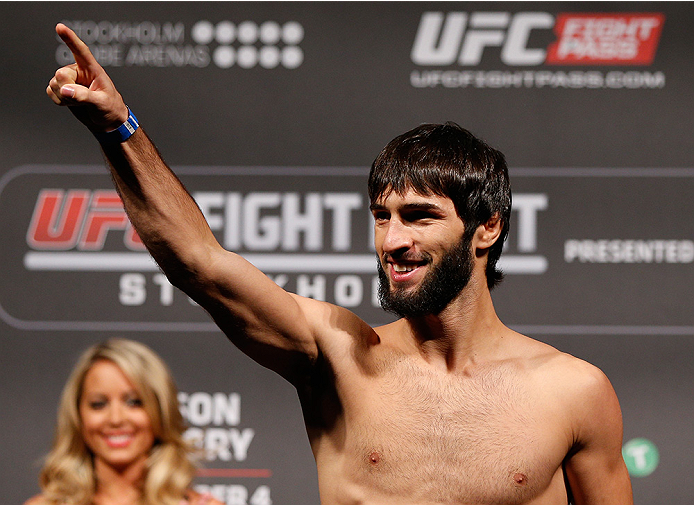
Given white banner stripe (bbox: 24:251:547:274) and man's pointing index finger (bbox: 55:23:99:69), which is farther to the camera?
white banner stripe (bbox: 24:251:547:274)

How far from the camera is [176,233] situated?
1.47m

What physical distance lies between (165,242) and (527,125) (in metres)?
2.07

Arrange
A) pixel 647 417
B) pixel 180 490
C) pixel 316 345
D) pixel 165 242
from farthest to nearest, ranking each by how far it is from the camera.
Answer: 1. pixel 647 417
2. pixel 180 490
3. pixel 316 345
4. pixel 165 242

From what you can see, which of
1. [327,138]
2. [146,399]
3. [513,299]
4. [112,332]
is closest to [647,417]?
[513,299]

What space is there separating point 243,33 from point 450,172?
5.81 feet

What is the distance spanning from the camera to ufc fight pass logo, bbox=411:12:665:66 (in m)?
3.20

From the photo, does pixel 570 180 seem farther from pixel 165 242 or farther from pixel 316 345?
pixel 165 242

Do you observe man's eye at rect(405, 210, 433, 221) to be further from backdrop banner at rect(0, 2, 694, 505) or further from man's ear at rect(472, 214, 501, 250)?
backdrop banner at rect(0, 2, 694, 505)

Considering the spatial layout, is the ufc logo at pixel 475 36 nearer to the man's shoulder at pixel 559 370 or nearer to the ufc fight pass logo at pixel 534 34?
the ufc fight pass logo at pixel 534 34

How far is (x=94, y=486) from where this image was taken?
244cm

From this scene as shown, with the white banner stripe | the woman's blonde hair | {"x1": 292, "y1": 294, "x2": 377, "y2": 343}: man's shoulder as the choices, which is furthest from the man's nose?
the white banner stripe

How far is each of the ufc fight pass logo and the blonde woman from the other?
5.22ft

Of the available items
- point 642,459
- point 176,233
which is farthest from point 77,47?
point 642,459

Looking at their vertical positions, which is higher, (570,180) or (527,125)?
(527,125)
